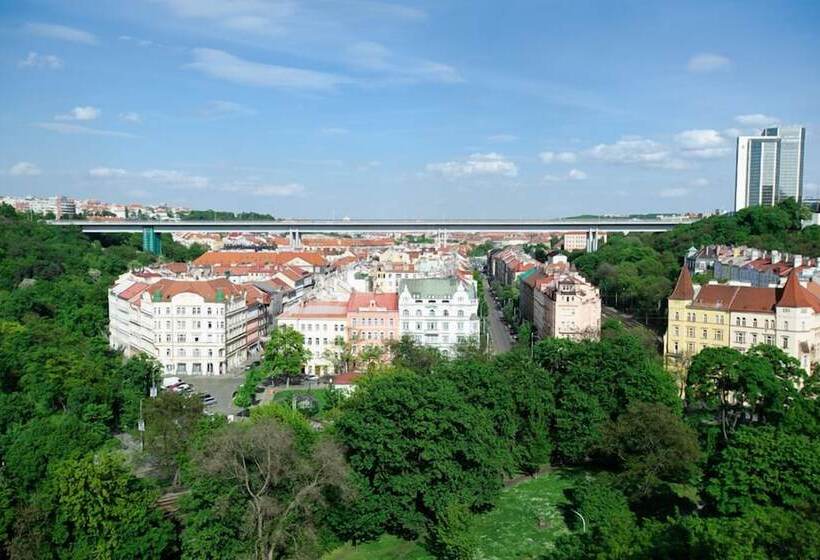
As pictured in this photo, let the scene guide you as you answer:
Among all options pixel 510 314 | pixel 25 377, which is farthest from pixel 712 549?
pixel 510 314

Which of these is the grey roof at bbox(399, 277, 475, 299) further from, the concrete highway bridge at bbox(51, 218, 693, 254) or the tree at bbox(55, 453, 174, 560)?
the concrete highway bridge at bbox(51, 218, 693, 254)

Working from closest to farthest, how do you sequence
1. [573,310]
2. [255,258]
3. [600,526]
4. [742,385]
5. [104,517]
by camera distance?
[600,526] → [104,517] → [742,385] → [573,310] → [255,258]

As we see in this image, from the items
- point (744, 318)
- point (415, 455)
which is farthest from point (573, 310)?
point (415, 455)

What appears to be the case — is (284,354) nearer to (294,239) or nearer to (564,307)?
(564,307)

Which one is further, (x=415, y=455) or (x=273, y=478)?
(x=415, y=455)

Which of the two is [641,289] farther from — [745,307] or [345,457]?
[345,457]

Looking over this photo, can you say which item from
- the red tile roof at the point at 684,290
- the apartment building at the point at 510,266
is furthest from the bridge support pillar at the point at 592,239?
the red tile roof at the point at 684,290
